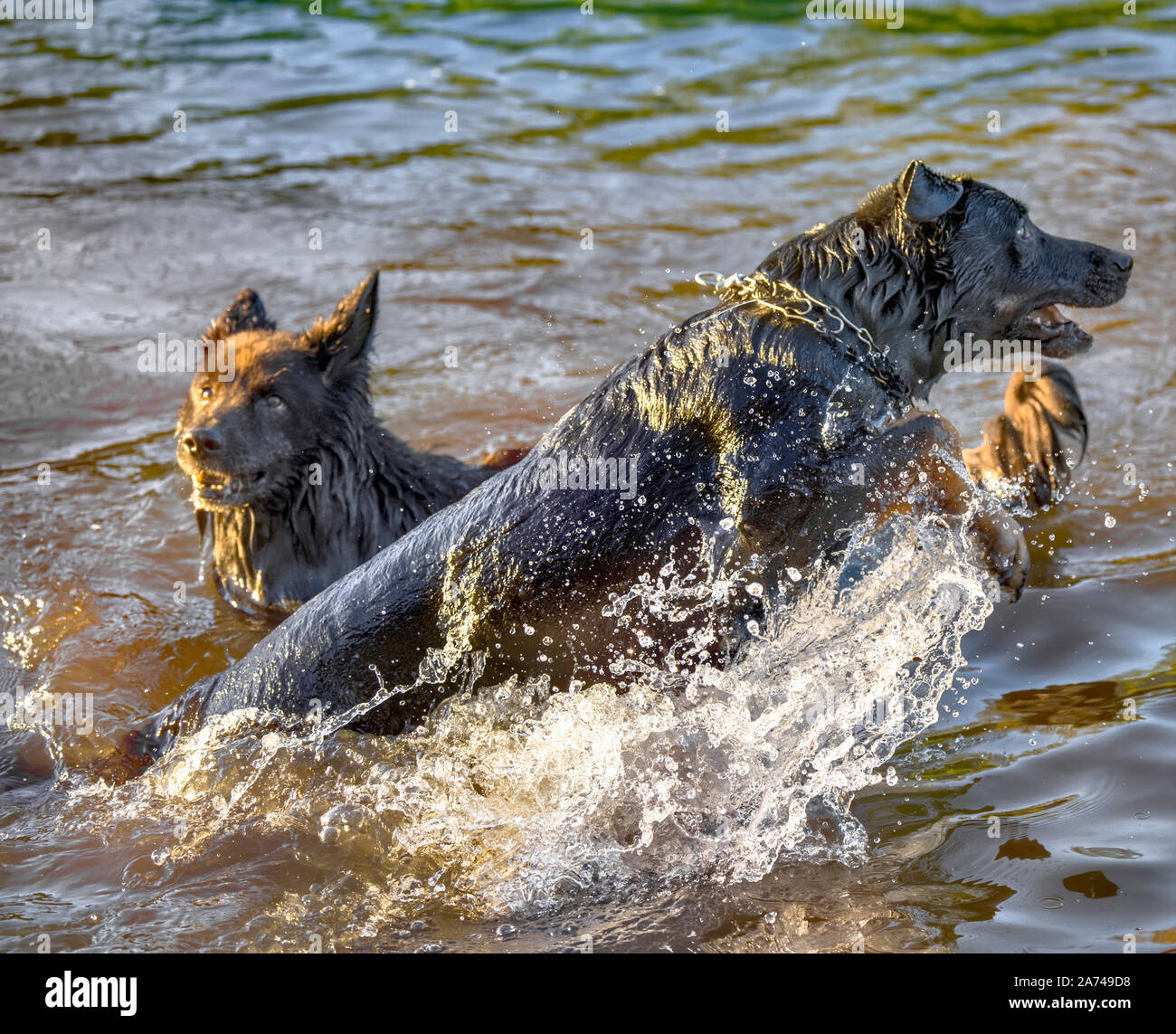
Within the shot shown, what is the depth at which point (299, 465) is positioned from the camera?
6.46 m

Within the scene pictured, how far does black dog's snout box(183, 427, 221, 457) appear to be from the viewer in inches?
242

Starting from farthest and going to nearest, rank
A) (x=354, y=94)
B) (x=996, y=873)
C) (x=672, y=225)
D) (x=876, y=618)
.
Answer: (x=354, y=94) < (x=672, y=225) < (x=876, y=618) < (x=996, y=873)

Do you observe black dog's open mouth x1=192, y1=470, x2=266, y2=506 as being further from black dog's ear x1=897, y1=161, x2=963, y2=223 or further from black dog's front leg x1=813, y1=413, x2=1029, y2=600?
black dog's ear x1=897, y1=161, x2=963, y2=223

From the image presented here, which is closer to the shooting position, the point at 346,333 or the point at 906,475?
the point at 906,475

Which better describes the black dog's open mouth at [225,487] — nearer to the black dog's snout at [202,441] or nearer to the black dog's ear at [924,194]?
the black dog's snout at [202,441]

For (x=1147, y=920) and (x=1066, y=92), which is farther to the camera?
(x=1066, y=92)

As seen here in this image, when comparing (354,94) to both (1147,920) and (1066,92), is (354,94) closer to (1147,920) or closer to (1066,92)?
(1066,92)

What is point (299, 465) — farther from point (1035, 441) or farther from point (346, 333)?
point (1035, 441)

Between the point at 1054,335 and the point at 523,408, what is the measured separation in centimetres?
399

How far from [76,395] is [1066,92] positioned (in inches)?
377

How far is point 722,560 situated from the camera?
4562mm

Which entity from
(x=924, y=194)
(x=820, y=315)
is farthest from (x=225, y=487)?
(x=924, y=194)
